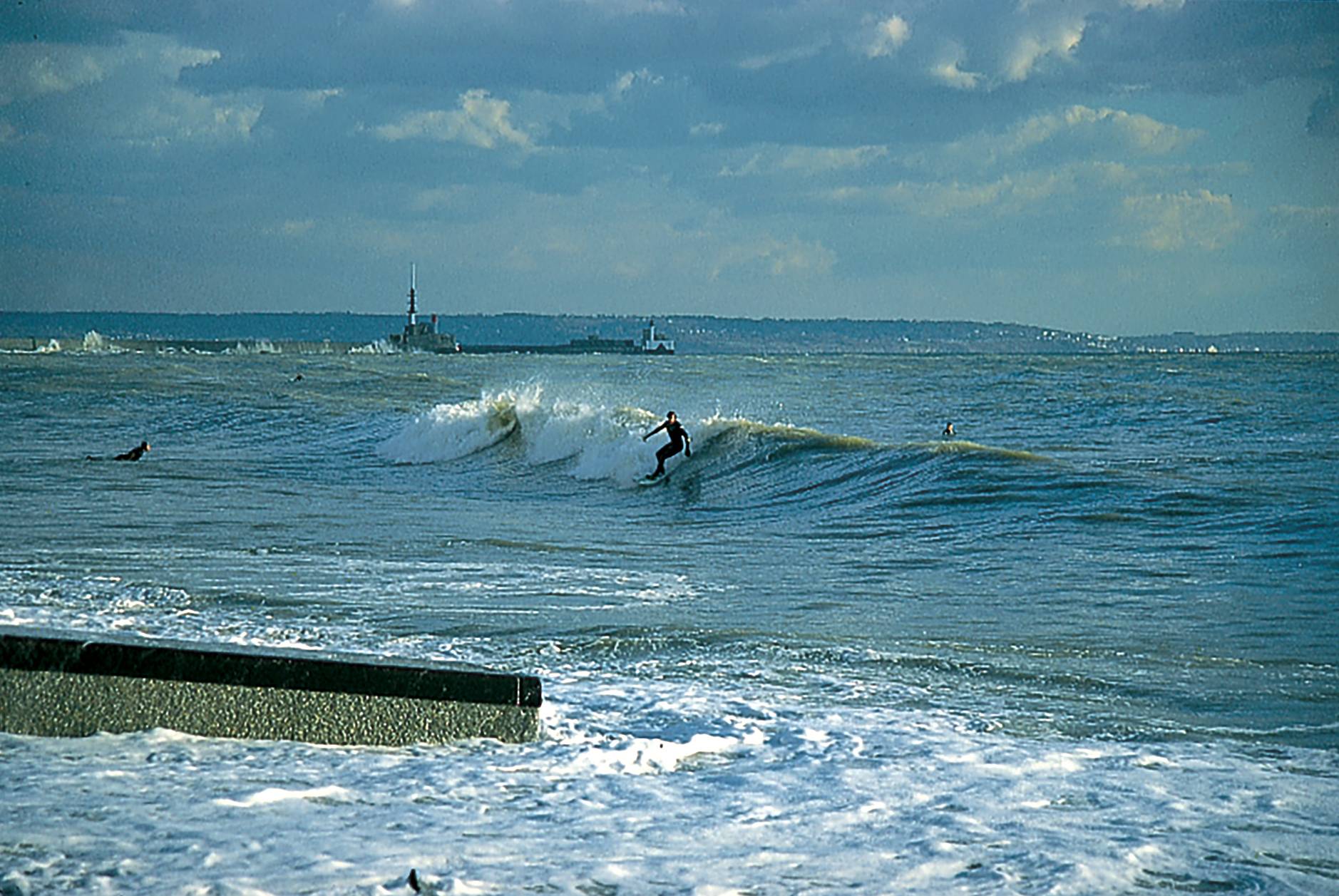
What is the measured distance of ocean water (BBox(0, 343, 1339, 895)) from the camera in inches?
163

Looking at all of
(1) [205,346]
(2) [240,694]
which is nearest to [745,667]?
(2) [240,694]

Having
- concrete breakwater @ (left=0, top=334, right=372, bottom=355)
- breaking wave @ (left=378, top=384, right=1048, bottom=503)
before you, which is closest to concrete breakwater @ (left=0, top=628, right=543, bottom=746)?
breaking wave @ (left=378, top=384, right=1048, bottom=503)

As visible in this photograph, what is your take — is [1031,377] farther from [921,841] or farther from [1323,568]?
[921,841]

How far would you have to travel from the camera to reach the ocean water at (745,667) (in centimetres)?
415

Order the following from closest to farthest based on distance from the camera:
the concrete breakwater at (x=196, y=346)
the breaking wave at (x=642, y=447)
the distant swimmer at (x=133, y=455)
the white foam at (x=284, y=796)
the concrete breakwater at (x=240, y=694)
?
1. the white foam at (x=284, y=796)
2. the concrete breakwater at (x=240, y=694)
3. the breaking wave at (x=642, y=447)
4. the distant swimmer at (x=133, y=455)
5. the concrete breakwater at (x=196, y=346)

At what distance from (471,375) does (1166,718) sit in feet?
256

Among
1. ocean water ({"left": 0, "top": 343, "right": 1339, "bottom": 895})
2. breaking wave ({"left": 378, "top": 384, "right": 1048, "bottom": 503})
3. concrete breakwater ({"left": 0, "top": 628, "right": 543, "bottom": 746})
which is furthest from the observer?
breaking wave ({"left": 378, "top": 384, "right": 1048, "bottom": 503})

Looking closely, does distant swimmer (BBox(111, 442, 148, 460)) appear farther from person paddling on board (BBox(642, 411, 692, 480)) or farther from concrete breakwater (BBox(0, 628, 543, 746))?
concrete breakwater (BBox(0, 628, 543, 746))

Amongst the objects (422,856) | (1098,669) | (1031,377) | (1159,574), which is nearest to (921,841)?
(422,856)

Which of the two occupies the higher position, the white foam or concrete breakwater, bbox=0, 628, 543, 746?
concrete breakwater, bbox=0, 628, 543, 746

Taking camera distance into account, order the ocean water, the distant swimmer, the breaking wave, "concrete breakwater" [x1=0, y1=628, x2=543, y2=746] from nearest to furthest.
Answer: the ocean water, "concrete breakwater" [x1=0, y1=628, x2=543, y2=746], the breaking wave, the distant swimmer

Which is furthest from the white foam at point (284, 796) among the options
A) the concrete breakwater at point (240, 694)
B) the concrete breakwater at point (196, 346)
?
the concrete breakwater at point (196, 346)

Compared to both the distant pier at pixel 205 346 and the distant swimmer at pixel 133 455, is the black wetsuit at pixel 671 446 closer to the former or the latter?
the distant swimmer at pixel 133 455

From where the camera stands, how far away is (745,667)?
7539 mm
